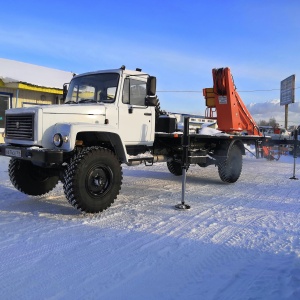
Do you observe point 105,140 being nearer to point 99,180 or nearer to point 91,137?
point 91,137

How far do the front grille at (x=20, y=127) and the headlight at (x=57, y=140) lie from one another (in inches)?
16.6

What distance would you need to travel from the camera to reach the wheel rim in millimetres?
5642

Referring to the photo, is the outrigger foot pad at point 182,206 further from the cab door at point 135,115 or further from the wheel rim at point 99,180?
the cab door at point 135,115

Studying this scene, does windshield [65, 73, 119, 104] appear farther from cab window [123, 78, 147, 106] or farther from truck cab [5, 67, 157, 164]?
cab window [123, 78, 147, 106]

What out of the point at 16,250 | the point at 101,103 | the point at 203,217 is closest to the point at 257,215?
the point at 203,217

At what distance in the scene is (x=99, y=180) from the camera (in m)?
5.80

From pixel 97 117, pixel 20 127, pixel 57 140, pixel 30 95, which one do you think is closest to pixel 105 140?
pixel 97 117

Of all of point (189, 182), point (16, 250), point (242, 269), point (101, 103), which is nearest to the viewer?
point (242, 269)

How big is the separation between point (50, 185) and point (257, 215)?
4.12m

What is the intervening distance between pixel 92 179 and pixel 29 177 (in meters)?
1.70

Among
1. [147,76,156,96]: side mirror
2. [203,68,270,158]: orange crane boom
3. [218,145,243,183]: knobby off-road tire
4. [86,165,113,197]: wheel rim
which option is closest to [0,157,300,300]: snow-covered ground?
[86,165,113,197]: wheel rim

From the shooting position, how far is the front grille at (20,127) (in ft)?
18.7

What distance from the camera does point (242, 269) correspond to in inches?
144

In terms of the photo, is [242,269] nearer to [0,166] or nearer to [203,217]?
[203,217]
